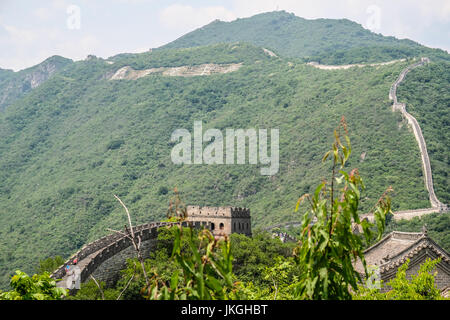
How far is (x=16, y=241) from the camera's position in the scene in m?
116

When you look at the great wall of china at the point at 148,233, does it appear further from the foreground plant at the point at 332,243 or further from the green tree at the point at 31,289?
the foreground plant at the point at 332,243

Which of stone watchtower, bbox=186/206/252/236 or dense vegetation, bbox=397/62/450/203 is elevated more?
dense vegetation, bbox=397/62/450/203

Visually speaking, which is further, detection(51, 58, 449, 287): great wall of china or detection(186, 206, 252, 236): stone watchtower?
detection(186, 206, 252, 236): stone watchtower

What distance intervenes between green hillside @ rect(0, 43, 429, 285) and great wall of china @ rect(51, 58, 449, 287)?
1.92 m

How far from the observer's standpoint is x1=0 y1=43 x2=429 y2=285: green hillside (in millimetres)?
105688

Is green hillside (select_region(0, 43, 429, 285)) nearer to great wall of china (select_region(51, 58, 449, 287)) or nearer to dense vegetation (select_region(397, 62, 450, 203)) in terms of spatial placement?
great wall of china (select_region(51, 58, 449, 287))

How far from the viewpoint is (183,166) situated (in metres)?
145

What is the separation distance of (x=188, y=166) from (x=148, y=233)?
327 ft

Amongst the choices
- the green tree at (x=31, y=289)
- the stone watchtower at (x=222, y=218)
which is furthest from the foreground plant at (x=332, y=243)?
the stone watchtower at (x=222, y=218)

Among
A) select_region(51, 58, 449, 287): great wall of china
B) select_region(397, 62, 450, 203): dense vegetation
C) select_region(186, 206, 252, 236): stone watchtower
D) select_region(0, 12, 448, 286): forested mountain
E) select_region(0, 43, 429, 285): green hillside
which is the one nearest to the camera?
select_region(51, 58, 449, 287): great wall of china

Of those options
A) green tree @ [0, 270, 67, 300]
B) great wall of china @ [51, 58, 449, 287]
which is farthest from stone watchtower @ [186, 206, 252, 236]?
green tree @ [0, 270, 67, 300]

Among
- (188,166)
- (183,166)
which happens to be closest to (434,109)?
(188,166)

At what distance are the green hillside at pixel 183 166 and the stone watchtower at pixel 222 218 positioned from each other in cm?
1431
